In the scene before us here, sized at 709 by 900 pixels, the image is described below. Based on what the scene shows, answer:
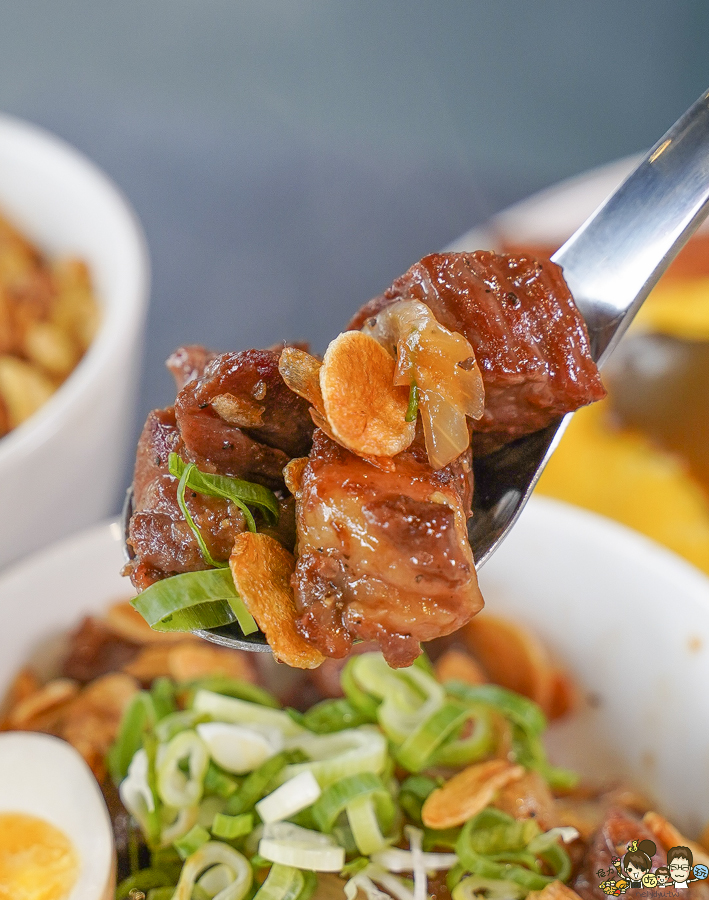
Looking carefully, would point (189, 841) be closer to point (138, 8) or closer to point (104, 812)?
point (104, 812)

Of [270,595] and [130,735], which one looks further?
[130,735]

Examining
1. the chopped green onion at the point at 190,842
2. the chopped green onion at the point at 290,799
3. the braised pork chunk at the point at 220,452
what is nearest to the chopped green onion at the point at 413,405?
the braised pork chunk at the point at 220,452

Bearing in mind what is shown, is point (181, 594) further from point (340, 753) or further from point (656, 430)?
point (656, 430)

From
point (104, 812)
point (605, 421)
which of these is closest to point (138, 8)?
point (605, 421)

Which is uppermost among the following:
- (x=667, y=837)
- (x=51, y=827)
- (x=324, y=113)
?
(x=324, y=113)

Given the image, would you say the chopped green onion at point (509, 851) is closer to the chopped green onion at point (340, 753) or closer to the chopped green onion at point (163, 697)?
the chopped green onion at point (340, 753)

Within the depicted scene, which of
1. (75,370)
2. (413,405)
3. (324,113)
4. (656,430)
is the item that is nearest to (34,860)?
(413,405)
